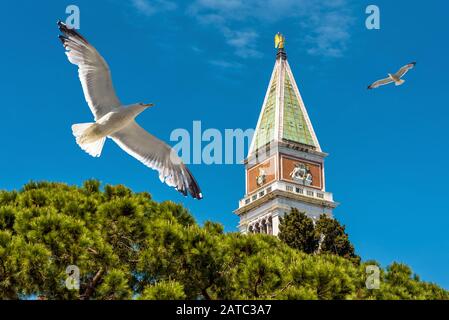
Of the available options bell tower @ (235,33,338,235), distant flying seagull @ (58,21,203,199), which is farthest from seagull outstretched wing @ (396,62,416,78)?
bell tower @ (235,33,338,235)

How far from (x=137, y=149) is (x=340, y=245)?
34.5 metres

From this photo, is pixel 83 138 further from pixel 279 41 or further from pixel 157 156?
pixel 279 41

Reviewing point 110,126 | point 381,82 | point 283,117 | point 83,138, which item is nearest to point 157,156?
point 110,126

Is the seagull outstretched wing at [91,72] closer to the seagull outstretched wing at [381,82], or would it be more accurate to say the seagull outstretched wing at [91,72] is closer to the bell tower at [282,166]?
the seagull outstretched wing at [381,82]

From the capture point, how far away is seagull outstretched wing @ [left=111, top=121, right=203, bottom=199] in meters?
19.5

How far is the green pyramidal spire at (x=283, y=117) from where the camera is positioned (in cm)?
8244

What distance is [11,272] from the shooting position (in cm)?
1709

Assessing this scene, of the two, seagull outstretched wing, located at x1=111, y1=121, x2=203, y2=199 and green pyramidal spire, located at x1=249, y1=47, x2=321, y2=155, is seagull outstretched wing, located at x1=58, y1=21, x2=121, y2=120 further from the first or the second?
green pyramidal spire, located at x1=249, y1=47, x2=321, y2=155

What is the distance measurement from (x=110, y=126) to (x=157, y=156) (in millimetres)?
1538

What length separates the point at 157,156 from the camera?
20.0 meters

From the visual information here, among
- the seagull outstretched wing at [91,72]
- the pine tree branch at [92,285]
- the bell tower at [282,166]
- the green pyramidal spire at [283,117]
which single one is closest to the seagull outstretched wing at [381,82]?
the seagull outstretched wing at [91,72]

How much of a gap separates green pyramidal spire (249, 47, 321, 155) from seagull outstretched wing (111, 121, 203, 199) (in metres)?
60.9
